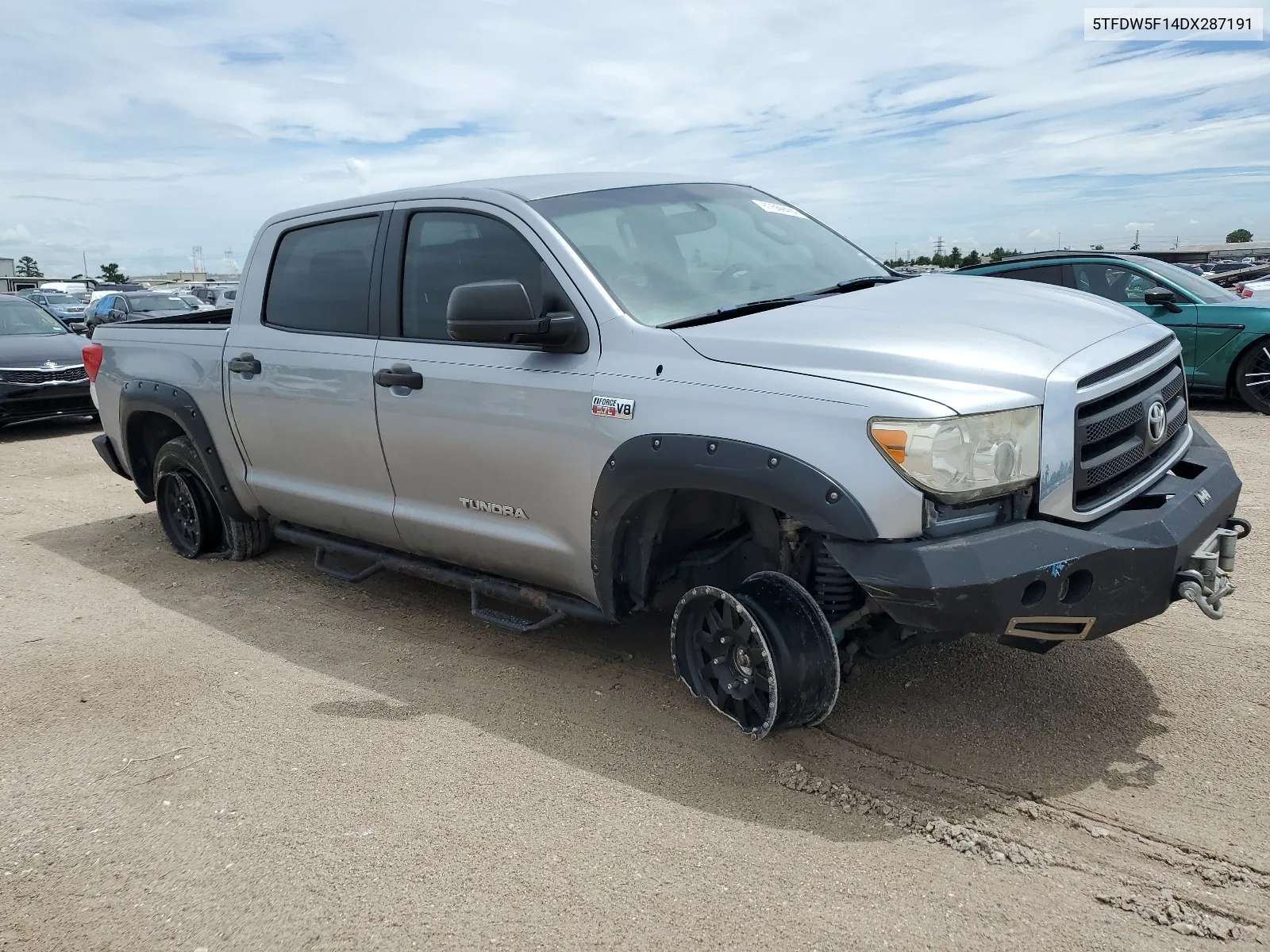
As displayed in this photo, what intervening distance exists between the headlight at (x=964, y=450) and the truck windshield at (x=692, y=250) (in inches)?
42.8

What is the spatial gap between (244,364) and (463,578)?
67.2 inches

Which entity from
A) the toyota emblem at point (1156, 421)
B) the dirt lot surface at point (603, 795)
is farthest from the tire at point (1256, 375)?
the toyota emblem at point (1156, 421)

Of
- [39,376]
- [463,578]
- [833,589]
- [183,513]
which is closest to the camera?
[833,589]

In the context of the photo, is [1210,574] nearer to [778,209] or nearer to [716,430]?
[716,430]

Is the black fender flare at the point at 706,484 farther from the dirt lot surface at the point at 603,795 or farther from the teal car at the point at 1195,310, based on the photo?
the teal car at the point at 1195,310

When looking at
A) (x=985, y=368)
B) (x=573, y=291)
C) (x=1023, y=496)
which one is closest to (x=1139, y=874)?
(x=1023, y=496)

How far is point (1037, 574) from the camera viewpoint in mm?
2943

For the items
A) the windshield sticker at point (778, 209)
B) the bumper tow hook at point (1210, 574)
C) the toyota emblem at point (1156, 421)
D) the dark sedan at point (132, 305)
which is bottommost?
the dark sedan at point (132, 305)

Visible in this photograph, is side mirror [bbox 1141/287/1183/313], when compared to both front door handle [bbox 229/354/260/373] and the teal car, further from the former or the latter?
front door handle [bbox 229/354/260/373]

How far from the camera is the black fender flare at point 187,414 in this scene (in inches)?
225

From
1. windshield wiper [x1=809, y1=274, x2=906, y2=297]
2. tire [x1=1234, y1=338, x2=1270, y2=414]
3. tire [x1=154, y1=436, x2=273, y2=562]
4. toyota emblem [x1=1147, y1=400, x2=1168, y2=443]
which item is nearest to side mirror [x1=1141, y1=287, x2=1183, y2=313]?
tire [x1=1234, y1=338, x2=1270, y2=414]

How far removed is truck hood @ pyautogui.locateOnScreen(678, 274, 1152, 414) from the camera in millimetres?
3033

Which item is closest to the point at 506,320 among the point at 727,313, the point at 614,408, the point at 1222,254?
the point at 614,408

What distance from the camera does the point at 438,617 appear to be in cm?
516
